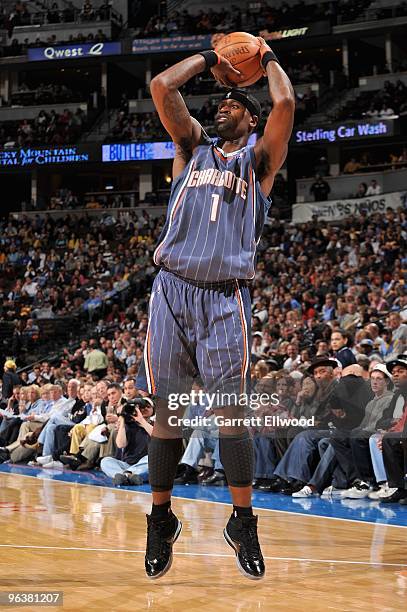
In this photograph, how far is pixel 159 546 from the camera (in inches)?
137

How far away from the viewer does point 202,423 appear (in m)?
8.50

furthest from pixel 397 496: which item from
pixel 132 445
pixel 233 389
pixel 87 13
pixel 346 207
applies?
pixel 87 13

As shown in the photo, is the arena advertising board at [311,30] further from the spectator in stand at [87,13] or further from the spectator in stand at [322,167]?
the spectator in stand at [87,13]

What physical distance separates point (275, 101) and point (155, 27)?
2608 centimetres

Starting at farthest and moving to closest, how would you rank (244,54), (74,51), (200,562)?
(74,51), (200,562), (244,54)

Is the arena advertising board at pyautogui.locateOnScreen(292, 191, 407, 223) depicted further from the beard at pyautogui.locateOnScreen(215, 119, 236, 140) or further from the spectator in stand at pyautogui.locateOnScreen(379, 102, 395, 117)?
the beard at pyautogui.locateOnScreen(215, 119, 236, 140)

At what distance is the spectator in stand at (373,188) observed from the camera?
2170 cm

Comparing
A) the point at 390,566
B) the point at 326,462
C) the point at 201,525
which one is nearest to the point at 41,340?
the point at 326,462

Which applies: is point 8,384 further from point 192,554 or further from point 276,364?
point 192,554

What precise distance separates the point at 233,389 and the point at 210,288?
17.7 inches

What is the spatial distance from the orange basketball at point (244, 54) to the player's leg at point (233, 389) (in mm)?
986

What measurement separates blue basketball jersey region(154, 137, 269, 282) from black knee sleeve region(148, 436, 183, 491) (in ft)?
2.46

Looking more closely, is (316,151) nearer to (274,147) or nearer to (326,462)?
(326,462)

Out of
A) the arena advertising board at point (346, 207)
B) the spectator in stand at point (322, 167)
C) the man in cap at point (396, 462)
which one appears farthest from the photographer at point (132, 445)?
the spectator in stand at point (322, 167)
